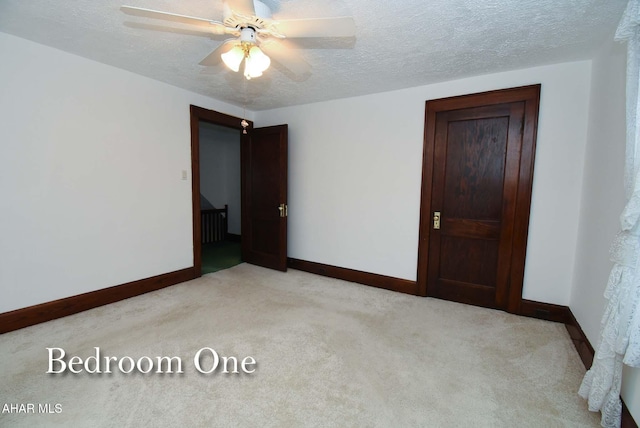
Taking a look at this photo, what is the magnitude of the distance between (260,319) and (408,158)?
241cm

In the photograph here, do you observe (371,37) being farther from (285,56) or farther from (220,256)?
(220,256)

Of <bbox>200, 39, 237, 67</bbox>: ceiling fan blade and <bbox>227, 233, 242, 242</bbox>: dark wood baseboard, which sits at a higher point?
<bbox>200, 39, 237, 67</bbox>: ceiling fan blade

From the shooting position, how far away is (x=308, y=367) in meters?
1.97

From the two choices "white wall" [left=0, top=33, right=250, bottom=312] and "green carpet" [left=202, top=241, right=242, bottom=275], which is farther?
"green carpet" [left=202, top=241, right=242, bottom=275]

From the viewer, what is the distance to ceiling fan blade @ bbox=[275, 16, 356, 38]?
5.00ft

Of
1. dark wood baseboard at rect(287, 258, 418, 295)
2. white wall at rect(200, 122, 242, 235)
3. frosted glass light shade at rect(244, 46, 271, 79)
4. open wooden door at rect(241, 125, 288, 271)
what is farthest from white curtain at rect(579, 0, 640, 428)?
white wall at rect(200, 122, 242, 235)

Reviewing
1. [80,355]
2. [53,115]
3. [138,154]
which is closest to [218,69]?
[138,154]

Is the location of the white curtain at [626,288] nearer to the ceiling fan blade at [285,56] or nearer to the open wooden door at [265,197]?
the ceiling fan blade at [285,56]

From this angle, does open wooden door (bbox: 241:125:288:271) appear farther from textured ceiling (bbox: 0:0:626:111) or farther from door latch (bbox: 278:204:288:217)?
textured ceiling (bbox: 0:0:626:111)

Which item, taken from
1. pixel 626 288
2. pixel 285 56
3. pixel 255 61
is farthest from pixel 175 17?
pixel 626 288

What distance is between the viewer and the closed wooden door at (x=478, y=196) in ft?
8.98

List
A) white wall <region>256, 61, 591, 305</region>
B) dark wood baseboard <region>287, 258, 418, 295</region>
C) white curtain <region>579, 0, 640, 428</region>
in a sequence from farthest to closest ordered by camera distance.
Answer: dark wood baseboard <region>287, 258, 418, 295</region>
white wall <region>256, 61, 591, 305</region>
white curtain <region>579, 0, 640, 428</region>

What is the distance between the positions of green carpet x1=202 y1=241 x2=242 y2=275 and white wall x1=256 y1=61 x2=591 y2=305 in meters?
1.12

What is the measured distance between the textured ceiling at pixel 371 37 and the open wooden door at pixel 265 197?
1097 mm
